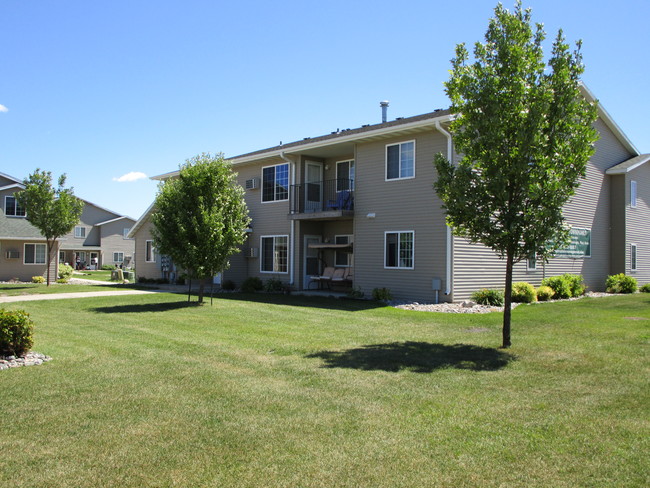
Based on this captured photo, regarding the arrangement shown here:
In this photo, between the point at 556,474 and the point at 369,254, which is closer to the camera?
the point at 556,474

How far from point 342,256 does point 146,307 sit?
27.0ft

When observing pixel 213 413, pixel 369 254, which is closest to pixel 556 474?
pixel 213 413

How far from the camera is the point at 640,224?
23.5 meters

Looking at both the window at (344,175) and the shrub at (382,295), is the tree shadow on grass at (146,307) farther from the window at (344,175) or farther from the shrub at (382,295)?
the window at (344,175)

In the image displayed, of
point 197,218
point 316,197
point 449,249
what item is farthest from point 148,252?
point 449,249

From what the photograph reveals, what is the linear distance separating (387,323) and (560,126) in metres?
5.84

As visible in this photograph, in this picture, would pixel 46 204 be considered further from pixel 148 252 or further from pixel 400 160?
pixel 400 160

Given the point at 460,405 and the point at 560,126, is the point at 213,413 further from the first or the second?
the point at 560,126

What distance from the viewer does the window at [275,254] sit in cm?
2163

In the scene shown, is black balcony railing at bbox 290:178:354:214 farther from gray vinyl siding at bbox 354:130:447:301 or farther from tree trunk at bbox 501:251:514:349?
tree trunk at bbox 501:251:514:349

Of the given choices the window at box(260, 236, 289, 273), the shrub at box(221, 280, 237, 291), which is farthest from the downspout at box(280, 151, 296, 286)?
the shrub at box(221, 280, 237, 291)

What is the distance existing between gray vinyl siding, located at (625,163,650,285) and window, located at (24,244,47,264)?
97.8ft

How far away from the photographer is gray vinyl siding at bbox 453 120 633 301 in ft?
55.9

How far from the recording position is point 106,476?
391 centimetres
